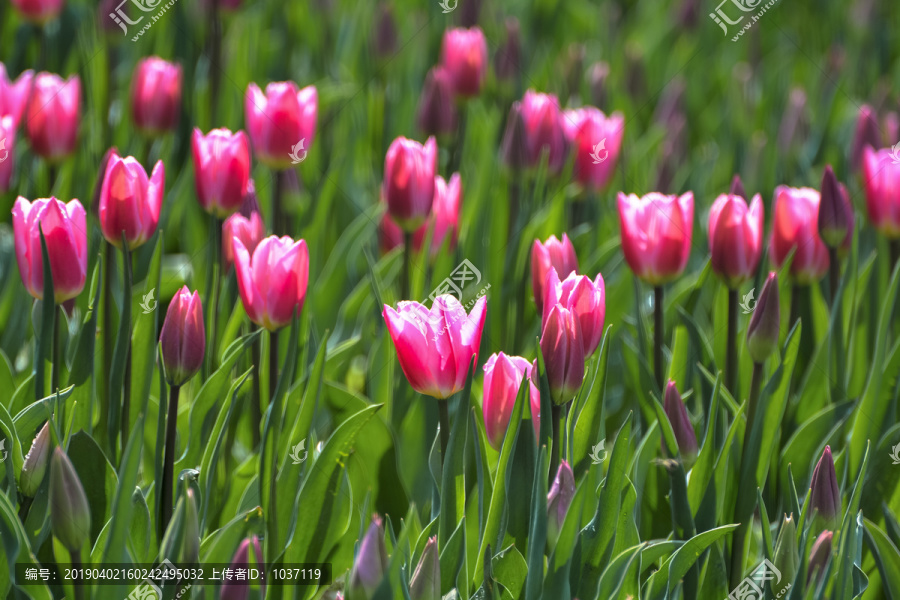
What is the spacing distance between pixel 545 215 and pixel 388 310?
0.89m

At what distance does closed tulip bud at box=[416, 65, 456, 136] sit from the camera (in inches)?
84.0

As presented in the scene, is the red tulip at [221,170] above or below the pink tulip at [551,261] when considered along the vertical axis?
above

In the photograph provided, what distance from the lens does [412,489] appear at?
147 centimetres

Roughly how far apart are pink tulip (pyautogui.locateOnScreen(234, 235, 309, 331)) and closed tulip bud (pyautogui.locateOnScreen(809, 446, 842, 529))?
0.71 meters

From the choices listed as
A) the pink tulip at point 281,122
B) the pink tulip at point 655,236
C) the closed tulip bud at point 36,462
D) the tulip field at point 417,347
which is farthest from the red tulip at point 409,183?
the closed tulip bud at point 36,462

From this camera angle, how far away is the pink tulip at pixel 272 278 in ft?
3.96

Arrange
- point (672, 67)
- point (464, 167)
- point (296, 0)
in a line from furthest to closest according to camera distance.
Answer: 1. point (672, 67)
2. point (296, 0)
3. point (464, 167)

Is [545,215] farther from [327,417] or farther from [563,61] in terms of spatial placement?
[563,61]

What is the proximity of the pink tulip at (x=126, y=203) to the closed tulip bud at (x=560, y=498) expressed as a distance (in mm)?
677

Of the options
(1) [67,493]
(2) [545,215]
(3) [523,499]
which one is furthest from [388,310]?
(2) [545,215]

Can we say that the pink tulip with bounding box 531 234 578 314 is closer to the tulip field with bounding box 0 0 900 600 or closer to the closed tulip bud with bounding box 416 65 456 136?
the tulip field with bounding box 0 0 900 600

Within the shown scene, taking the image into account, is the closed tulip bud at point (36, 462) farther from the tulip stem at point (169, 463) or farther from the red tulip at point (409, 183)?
the red tulip at point (409, 183)

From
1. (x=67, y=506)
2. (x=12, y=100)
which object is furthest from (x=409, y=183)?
(x=67, y=506)

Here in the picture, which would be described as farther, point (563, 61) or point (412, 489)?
point (563, 61)
